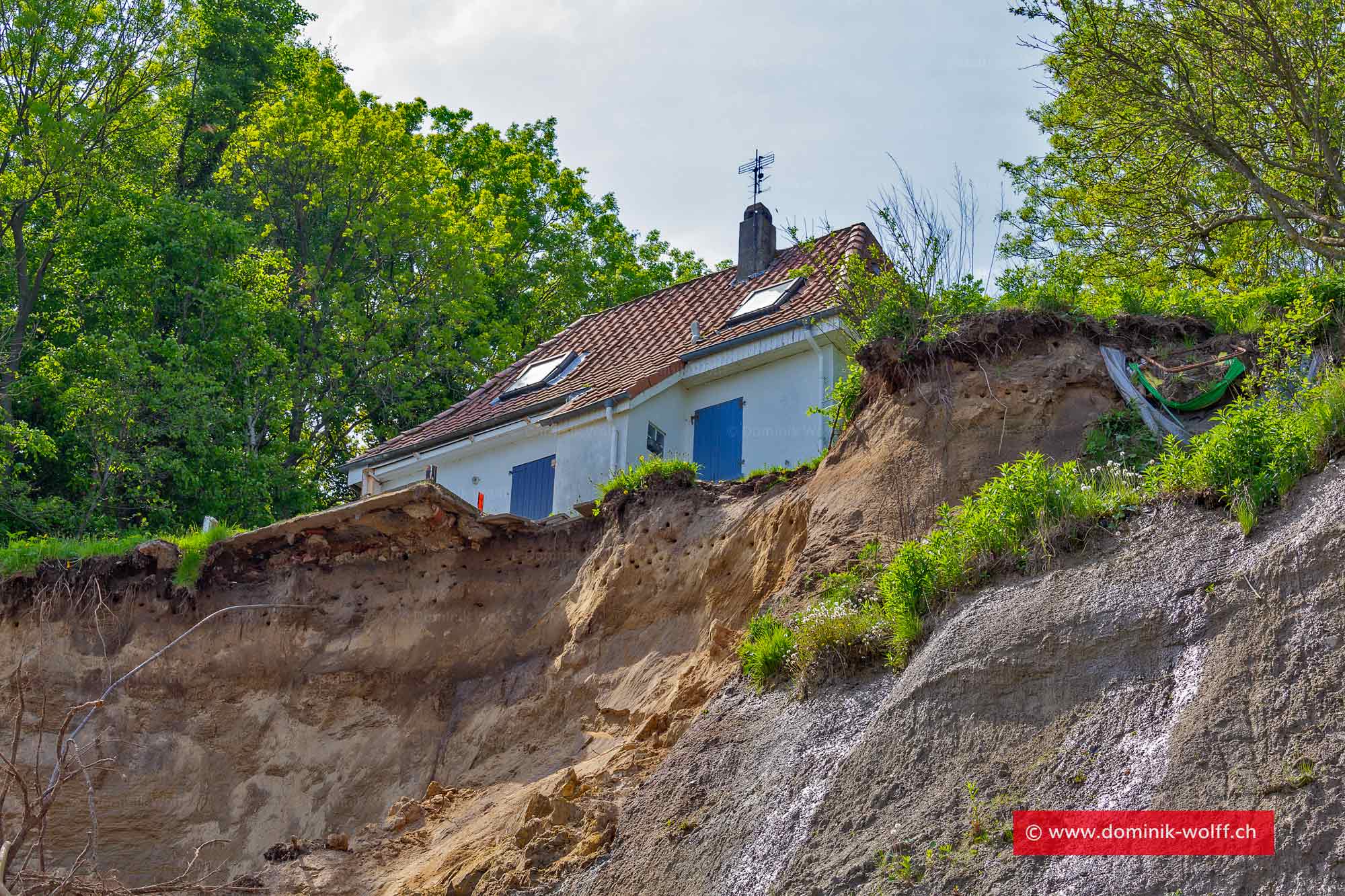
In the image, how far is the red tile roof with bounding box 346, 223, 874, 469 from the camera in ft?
70.8

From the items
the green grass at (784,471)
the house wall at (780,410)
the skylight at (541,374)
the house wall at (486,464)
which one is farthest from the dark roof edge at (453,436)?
the green grass at (784,471)

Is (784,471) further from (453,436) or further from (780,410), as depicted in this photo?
(453,436)

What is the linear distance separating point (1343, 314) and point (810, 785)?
24.1 ft

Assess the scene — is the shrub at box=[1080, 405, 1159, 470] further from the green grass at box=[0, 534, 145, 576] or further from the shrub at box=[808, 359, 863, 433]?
the green grass at box=[0, 534, 145, 576]

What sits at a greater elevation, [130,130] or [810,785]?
[130,130]

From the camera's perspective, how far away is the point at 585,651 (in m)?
16.1

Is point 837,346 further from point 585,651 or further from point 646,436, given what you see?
point 585,651

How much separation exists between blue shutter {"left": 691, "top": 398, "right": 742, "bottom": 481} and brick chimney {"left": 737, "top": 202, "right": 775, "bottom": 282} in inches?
155

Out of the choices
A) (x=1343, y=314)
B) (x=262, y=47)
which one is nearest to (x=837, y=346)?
(x=1343, y=314)

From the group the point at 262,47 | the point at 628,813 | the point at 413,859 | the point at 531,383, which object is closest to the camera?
the point at 628,813

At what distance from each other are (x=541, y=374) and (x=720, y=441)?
193 inches

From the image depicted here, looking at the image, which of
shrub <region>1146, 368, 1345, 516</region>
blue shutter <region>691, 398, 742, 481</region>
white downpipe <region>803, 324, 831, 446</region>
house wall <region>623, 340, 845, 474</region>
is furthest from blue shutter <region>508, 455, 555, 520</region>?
shrub <region>1146, 368, 1345, 516</region>

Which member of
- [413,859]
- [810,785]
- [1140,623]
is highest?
[1140,623]

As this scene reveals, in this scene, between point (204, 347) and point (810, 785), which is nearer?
point (810, 785)
